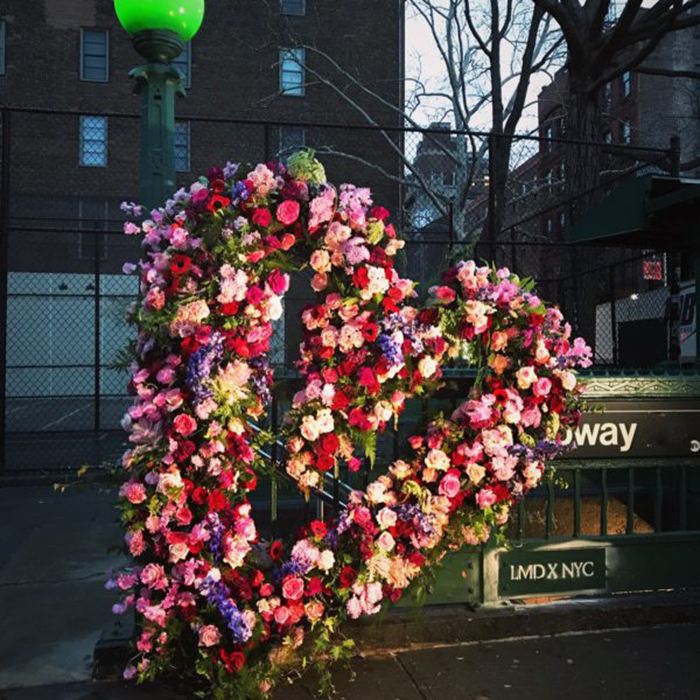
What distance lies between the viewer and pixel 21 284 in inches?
821

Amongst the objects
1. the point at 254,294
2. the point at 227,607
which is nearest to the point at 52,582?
the point at 227,607

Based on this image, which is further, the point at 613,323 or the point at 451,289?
the point at 613,323

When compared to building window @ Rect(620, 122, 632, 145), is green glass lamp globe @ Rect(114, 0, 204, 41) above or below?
below

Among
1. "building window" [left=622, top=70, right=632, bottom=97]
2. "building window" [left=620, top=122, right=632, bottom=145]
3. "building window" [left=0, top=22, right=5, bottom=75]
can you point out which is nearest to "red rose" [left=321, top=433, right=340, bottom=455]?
"building window" [left=0, top=22, right=5, bottom=75]

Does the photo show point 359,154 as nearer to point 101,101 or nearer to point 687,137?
point 101,101

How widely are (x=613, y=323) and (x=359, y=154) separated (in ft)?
43.2

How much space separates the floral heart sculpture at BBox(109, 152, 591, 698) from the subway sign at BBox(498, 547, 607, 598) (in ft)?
1.80

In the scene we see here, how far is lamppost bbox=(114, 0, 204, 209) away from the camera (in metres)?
3.53

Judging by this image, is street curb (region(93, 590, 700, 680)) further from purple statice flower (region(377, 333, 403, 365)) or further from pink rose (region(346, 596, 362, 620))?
purple statice flower (region(377, 333, 403, 365))

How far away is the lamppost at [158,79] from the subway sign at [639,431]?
268cm

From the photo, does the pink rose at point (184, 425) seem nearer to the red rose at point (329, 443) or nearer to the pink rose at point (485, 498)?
the red rose at point (329, 443)

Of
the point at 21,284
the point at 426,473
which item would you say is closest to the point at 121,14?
the point at 426,473

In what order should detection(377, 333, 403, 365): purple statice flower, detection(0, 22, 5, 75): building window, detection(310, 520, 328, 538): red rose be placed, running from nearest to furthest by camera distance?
detection(377, 333, 403, 365): purple statice flower < detection(310, 520, 328, 538): red rose < detection(0, 22, 5, 75): building window

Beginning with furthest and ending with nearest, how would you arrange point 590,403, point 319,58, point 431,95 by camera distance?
point 319,58 → point 431,95 → point 590,403
